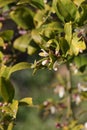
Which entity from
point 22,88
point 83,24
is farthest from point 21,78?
point 83,24

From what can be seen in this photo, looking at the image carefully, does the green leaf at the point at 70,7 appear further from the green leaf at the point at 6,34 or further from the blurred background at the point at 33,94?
the blurred background at the point at 33,94

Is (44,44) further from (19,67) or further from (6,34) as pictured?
(6,34)

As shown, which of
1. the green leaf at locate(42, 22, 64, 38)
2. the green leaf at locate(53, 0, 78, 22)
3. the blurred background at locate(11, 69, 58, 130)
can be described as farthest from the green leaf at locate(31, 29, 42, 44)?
the blurred background at locate(11, 69, 58, 130)

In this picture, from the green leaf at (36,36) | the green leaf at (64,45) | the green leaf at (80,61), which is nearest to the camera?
the green leaf at (64,45)

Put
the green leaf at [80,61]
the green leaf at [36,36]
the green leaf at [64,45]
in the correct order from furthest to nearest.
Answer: the green leaf at [80,61] < the green leaf at [36,36] < the green leaf at [64,45]

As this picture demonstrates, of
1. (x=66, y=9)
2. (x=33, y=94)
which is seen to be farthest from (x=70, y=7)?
(x=33, y=94)

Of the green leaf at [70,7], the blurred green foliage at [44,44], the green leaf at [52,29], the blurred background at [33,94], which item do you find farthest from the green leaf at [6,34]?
the blurred background at [33,94]

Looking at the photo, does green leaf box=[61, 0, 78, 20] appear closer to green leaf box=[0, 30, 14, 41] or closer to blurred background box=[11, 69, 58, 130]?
green leaf box=[0, 30, 14, 41]
